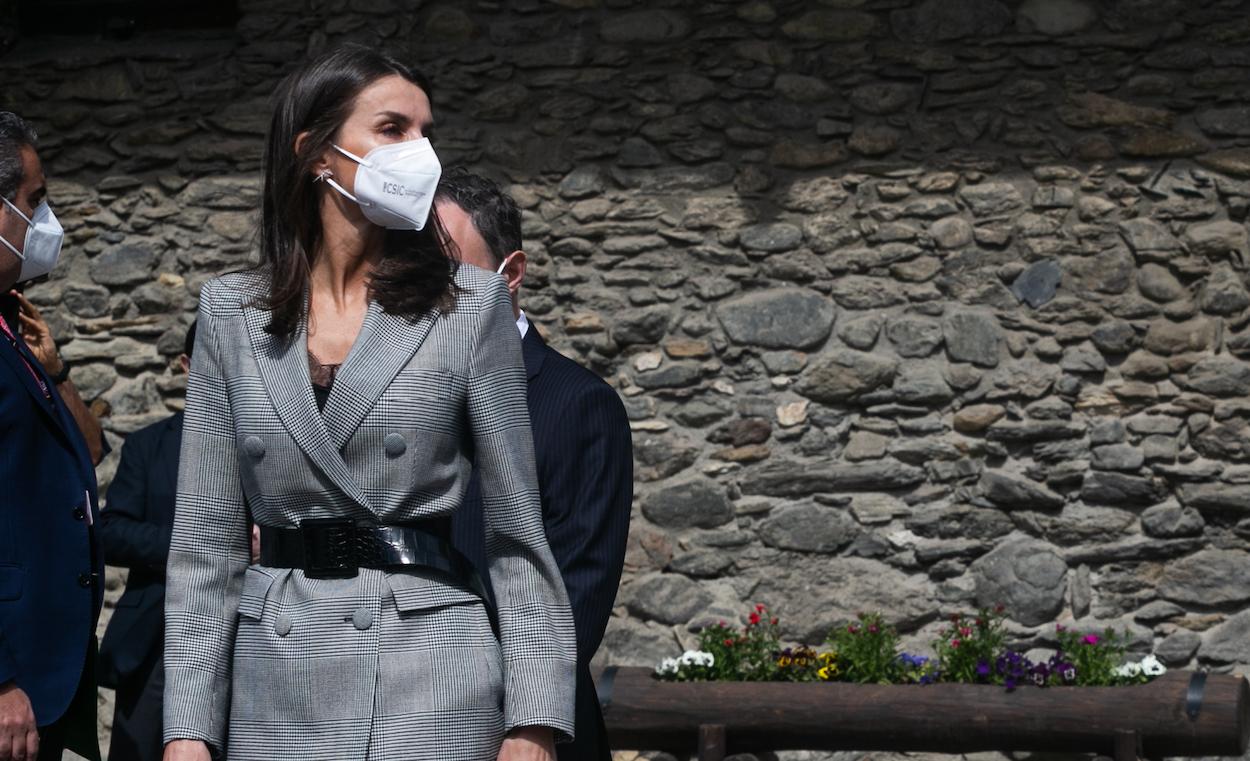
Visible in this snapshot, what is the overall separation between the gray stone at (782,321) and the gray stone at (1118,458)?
1.10 meters

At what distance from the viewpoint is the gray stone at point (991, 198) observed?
567 centimetres

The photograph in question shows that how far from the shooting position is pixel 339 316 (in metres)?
1.98

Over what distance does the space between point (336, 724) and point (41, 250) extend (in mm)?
1468

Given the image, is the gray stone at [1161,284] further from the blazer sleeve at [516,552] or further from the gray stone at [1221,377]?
the blazer sleeve at [516,552]

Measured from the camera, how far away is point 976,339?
5.66 m

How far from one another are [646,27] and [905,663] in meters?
2.63

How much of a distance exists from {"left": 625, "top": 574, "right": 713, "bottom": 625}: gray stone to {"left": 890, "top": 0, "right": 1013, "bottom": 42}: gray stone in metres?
2.26

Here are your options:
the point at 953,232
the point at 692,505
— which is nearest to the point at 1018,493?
the point at 953,232

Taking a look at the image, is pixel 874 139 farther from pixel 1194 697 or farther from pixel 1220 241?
pixel 1194 697

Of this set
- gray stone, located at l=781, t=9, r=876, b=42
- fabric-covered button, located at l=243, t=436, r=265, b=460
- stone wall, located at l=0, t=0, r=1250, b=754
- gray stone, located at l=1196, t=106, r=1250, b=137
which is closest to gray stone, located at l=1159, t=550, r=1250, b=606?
stone wall, located at l=0, t=0, r=1250, b=754

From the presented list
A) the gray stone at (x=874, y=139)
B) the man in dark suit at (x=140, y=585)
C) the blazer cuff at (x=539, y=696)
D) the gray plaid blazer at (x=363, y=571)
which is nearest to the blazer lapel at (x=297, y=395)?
the gray plaid blazer at (x=363, y=571)

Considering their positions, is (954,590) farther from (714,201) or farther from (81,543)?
(81,543)

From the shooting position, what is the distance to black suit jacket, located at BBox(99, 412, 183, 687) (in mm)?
3734

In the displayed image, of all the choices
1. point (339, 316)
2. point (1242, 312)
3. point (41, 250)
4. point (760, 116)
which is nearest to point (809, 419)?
point (760, 116)
